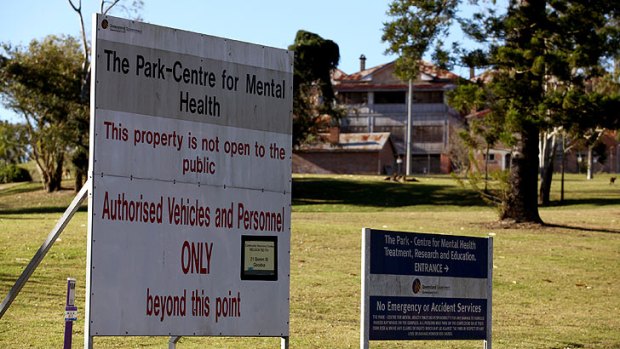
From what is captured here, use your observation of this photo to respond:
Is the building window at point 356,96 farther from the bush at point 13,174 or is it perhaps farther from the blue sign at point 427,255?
the blue sign at point 427,255

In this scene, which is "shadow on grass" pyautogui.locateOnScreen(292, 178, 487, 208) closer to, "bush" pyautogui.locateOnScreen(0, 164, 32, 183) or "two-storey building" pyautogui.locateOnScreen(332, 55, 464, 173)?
"bush" pyautogui.locateOnScreen(0, 164, 32, 183)

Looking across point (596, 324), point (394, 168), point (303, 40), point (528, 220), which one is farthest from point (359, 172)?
point (596, 324)

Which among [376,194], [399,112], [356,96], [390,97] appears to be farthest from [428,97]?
[376,194]

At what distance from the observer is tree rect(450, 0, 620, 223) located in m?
29.6

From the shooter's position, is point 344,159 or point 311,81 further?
point 344,159

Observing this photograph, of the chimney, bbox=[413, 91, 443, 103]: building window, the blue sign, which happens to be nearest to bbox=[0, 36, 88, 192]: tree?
the blue sign

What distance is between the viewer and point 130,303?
8.48 meters

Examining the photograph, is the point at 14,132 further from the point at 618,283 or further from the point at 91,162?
the point at 91,162

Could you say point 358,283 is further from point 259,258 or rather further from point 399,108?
point 399,108

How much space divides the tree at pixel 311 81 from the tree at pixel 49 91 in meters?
10.6

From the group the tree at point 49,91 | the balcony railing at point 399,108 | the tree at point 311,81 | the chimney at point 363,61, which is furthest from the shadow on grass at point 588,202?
the chimney at point 363,61

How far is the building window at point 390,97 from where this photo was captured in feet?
313

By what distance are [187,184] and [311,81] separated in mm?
45627

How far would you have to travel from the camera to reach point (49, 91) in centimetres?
5172
